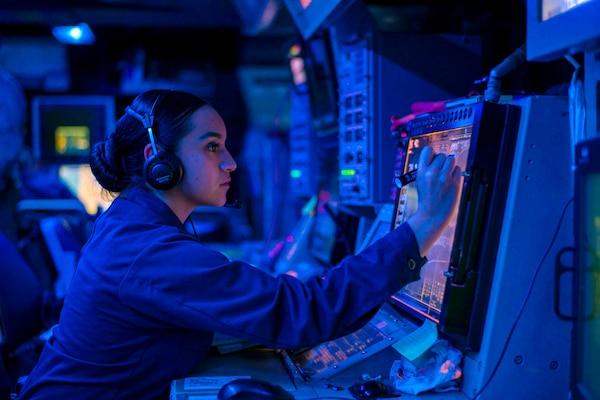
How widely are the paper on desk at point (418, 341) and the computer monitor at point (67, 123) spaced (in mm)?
4775

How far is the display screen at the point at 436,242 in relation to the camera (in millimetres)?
1385

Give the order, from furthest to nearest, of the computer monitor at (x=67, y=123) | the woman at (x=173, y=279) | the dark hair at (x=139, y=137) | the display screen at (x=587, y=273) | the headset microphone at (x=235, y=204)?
the computer monitor at (x=67, y=123)
the headset microphone at (x=235, y=204)
the dark hair at (x=139, y=137)
the woman at (x=173, y=279)
the display screen at (x=587, y=273)

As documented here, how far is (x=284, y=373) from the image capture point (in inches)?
57.6

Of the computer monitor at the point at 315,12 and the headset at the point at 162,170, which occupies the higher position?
the computer monitor at the point at 315,12

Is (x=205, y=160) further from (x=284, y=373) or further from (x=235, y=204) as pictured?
(x=284, y=373)

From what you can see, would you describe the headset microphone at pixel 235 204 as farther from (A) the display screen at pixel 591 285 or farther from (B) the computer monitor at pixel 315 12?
(A) the display screen at pixel 591 285

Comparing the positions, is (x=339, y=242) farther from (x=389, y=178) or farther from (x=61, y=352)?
(x=61, y=352)

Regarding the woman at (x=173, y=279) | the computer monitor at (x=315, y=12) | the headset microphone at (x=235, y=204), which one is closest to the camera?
the woman at (x=173, y=279)

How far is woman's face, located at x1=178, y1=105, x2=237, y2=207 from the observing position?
1.43 metres

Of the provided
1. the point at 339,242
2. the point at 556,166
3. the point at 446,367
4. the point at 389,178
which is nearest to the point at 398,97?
the point at 389,178

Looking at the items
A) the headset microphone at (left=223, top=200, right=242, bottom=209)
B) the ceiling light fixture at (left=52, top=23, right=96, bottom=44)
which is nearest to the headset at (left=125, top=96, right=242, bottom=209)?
the headset microphone at (left=223, top=200, right=242, bottom=209)

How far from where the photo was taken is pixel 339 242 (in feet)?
8.55

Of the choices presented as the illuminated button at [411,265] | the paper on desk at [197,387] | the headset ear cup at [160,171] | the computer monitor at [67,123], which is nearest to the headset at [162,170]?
the headset ear cup at [160,171]

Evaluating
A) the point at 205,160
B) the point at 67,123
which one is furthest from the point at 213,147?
the point at 67,123
